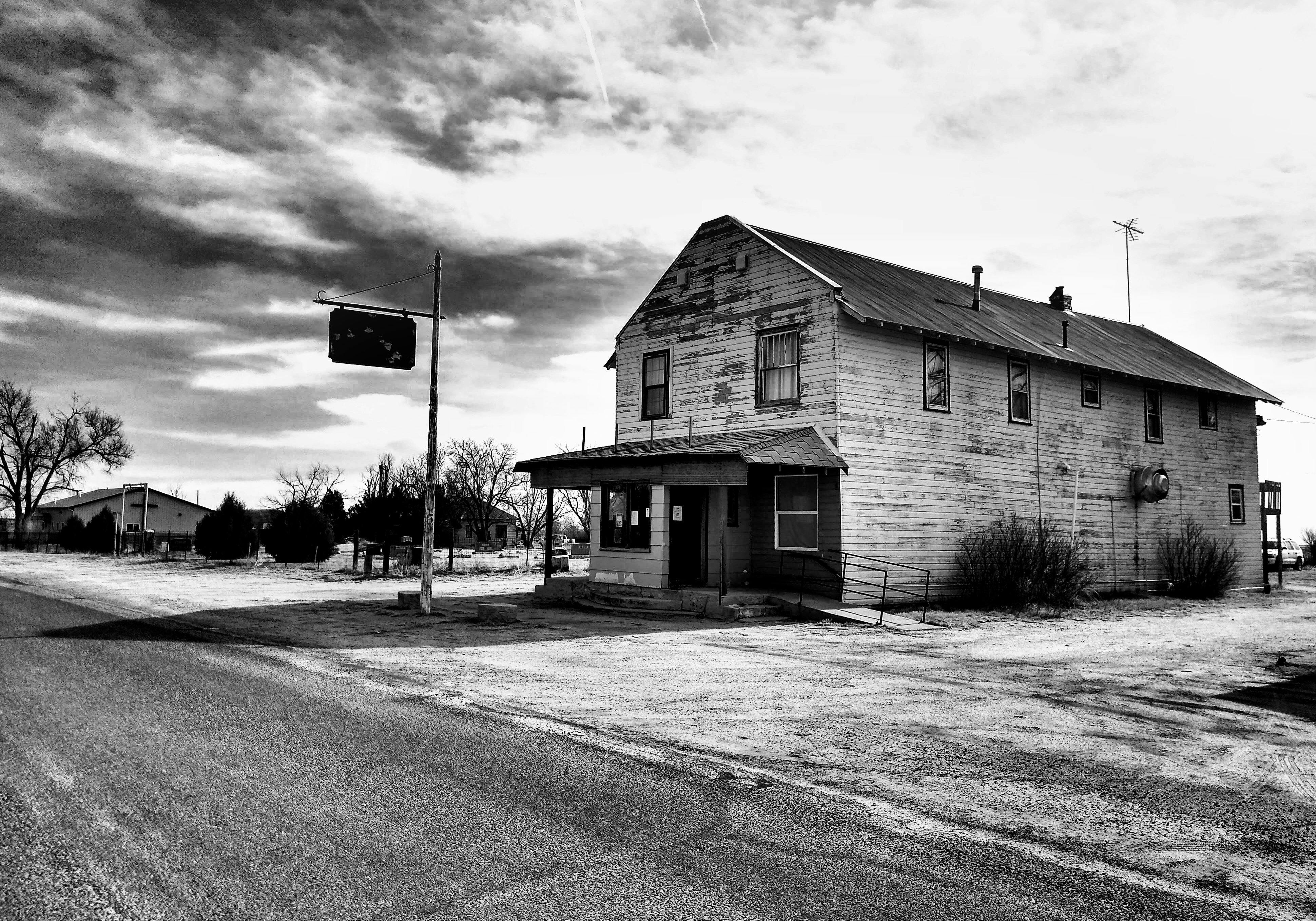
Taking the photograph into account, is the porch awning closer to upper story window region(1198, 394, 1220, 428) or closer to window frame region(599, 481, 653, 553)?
window frame region(599, 481, 653, 553)

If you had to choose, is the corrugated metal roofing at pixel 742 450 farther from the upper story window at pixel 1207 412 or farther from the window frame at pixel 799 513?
the upper story window at pixel 1207 412

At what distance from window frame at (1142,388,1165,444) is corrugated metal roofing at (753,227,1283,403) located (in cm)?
54

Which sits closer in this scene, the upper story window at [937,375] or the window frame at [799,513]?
the window frame at [799,513]

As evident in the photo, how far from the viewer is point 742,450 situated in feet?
54.7

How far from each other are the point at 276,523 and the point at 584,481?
24.0 meters

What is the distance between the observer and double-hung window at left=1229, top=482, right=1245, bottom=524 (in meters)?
27.4

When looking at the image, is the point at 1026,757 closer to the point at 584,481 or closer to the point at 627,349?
the point at 584,481

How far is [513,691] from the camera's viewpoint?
9203 mm

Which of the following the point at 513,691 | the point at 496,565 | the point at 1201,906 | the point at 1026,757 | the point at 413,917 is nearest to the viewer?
the point at 413,917

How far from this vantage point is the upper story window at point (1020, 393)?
21750mm

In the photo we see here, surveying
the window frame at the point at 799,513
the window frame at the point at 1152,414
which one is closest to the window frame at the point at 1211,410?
the window frame at the point at 1152,414

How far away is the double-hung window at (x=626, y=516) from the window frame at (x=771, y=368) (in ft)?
10.7

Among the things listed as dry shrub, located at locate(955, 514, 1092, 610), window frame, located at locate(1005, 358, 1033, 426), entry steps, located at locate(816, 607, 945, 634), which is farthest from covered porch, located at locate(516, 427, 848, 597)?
window frame, located at locate(1005, 358, 1033, 426)

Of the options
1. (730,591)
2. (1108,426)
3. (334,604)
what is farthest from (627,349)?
(1108,426)
